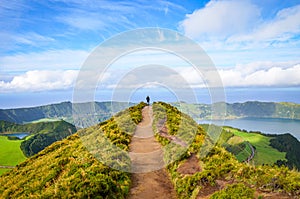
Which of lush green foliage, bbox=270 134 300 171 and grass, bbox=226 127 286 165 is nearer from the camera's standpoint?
grass, bbox=226 127 286 165

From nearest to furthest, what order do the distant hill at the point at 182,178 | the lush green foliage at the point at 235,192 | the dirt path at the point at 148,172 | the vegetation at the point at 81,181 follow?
1. the lush green foliage at the point at 235,192
2. the distant hill at the point at 182,178
3. the vegetation at the point at 81,181
4. the dirt path at the point at 148,172

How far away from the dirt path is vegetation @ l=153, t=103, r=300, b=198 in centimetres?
59

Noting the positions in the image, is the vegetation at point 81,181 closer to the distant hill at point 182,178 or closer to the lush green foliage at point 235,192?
the distant hill at point 182,178

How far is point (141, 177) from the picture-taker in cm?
1479

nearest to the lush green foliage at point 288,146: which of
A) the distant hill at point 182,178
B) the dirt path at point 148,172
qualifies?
the dirt path at point 148,172

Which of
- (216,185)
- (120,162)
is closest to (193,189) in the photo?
(216,185)

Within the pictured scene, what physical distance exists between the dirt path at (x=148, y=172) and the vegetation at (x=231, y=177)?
0.59 meters

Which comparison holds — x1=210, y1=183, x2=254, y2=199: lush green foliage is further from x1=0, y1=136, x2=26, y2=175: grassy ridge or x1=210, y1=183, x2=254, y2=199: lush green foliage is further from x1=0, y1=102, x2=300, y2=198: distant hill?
x1=0, y1=136, x2=26, y2=175: grassy ridge

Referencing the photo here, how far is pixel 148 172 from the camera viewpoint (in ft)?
51.0

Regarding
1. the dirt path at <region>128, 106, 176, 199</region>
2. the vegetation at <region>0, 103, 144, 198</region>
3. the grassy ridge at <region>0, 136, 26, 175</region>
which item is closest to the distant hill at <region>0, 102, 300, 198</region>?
the vegetation at <region>0, 103, 144, 198</region>

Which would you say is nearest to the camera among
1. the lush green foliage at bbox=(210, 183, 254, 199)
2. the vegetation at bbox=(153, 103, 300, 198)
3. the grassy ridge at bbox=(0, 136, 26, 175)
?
the lush green foliage at bbox=(210, 183, 254, 199)

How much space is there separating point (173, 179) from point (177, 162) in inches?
68.0

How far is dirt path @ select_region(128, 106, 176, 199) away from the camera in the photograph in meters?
12.8

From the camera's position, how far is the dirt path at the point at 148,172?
1284 cm
